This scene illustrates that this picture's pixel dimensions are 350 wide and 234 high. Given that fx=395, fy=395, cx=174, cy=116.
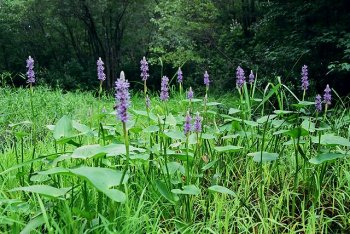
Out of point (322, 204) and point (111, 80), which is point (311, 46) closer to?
point (322, 204)

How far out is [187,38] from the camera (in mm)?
14062

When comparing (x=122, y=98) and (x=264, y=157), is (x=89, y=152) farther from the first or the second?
(x=264, y=157)

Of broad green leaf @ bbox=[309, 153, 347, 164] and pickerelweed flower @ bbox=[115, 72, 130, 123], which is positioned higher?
pickerelweed flower @ bbox=[115, 72, 130, 123]

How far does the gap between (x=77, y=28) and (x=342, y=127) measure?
20.8 meters

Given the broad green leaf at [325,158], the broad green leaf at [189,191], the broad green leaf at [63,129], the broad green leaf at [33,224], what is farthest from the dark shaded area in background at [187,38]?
the broad green leaf at [33,224]

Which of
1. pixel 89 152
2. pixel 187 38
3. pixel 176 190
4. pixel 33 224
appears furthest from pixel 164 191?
pixel 187 38

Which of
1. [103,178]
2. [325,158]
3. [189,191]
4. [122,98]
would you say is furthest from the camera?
[325,158]

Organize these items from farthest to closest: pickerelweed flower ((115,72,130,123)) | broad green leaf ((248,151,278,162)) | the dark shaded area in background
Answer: the dark shaded area in background
broad green leaf ((248,151,278,162))
pickerelweed flower ((115,72,130,123))

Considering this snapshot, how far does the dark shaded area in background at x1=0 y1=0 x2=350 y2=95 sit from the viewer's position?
7.35m

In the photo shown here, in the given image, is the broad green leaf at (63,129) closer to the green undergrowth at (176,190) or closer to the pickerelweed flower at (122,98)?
the green undergrowth at (176,190)

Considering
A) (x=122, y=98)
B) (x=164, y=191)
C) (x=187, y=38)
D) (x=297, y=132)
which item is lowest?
(x=164, y=191)

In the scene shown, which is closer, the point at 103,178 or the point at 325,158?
the point at 103,178

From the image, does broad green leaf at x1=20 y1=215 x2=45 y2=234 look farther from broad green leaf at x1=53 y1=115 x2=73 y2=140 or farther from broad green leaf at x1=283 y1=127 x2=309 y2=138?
broad green leaf at x1=283 y1=127 x2=309 y2=138

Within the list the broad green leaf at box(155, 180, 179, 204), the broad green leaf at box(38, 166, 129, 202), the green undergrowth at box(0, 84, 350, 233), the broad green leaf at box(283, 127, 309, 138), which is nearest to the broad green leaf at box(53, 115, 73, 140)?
the green undergrowth at box(0, 84, 350, 233)
